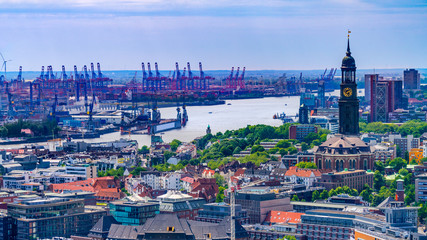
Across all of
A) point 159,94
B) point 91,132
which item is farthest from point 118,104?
point 91,132

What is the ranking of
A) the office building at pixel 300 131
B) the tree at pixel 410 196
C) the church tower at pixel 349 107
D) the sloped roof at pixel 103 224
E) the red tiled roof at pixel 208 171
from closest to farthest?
the sloped roof at pixel 103 224, the tree at pixel 410 196, the red tiled roof at pixel 208 171, the church tower at pixel 349 107, the office building at pixel 300 131

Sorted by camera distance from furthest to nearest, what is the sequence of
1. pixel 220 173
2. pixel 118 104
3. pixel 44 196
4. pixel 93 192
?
pixel 118 104, pixel 220 173, pixel 93 192, pixel 44 196

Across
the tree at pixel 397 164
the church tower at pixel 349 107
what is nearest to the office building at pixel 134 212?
the church tower at pixel 349 107

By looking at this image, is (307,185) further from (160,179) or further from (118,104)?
(118,104)

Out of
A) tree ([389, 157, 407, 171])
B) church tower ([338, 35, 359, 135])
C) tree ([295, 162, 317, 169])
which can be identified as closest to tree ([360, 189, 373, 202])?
tree ([295, 162, 317, 169])

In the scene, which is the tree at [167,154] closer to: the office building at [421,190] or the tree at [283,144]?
the tree at [283,144]

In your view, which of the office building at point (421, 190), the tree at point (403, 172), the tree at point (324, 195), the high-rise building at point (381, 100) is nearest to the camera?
the office building at point (421, 190)

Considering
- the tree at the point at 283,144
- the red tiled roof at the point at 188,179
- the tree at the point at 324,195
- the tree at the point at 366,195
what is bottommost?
the tree at the point at 366,195

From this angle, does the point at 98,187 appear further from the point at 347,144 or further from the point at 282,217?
the point at 347,144

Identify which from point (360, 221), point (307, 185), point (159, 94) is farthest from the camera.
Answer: point (159, 94)
